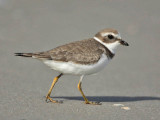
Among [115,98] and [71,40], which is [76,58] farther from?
[71,40]

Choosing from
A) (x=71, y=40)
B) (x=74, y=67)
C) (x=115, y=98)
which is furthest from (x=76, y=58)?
(x=71, y=40)

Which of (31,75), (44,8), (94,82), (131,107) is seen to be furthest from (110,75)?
(44,8)

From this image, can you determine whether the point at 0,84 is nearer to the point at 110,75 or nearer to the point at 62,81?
the point at 62,81

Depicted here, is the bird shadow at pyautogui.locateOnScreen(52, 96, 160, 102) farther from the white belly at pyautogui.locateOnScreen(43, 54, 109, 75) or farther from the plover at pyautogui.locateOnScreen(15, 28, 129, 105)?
the white belly at pyautogui.locateOnScreen(43, 54, 109, 75)

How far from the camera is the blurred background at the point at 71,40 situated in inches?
242

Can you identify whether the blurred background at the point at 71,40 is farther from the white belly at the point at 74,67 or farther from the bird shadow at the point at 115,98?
the white belly at the point at 74,67

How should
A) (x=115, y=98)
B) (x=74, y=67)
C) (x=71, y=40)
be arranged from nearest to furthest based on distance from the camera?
(x=74, y=67)
(x=115, y=98)
(x=71, y=40)

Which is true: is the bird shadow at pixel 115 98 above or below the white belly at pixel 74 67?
below

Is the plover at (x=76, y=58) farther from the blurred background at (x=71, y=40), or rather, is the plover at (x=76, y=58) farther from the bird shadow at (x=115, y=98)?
the blurred background at (x=71, y=40)

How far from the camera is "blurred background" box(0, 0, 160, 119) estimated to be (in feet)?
20.2

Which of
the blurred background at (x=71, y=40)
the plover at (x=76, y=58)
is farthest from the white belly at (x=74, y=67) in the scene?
the blurred background at (x=71, y=40)

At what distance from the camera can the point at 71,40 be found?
10430 millimetres

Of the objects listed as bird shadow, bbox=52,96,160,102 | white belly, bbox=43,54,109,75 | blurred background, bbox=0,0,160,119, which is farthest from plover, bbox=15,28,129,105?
blurred background, bbox=0,0,160,119

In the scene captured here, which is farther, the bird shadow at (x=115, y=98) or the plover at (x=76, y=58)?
the bird shadow at (x=115, y=98)
